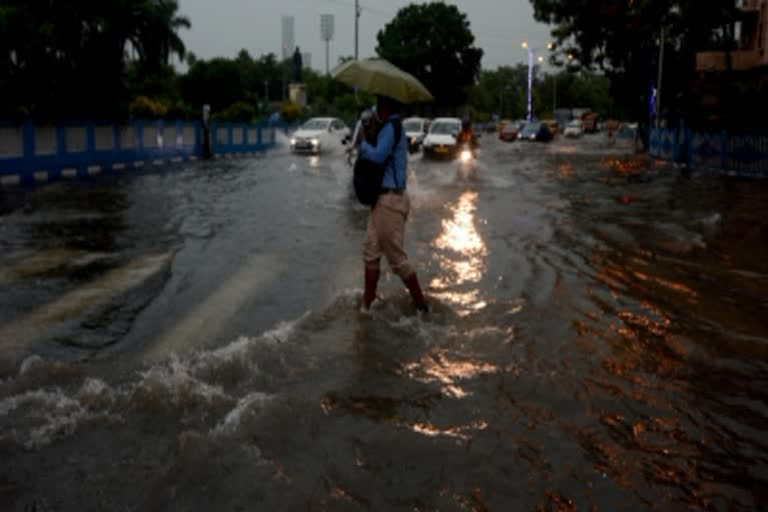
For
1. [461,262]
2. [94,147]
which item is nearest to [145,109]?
[94,147]

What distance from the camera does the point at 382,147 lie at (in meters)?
6.10

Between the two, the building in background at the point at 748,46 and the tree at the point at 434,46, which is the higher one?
the tree at the point at 434,46

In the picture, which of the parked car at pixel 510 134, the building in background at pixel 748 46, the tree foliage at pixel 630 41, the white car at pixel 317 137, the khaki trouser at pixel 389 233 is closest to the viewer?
the khaki trouser at pixel 389 233

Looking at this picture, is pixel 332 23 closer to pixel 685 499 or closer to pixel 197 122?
pixel 197 122

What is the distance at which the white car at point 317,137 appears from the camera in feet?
115

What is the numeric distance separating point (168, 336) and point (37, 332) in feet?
3.25

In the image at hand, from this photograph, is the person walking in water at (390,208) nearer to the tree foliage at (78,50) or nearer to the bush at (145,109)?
the tree foliage at (78,50)

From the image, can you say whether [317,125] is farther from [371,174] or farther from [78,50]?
[371,174]

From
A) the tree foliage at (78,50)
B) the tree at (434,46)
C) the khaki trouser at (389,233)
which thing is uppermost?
the tree at (434,46)

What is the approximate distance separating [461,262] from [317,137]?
2650 cm

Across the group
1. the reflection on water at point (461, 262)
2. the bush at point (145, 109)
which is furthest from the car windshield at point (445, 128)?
the reflection on water at point (461, 262)

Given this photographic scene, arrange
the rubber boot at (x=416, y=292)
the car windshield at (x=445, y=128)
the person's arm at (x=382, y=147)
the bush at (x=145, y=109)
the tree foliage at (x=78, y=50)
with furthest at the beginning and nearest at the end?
the car windshield at (x=445, y=128) < the bush at (x=145, y=109) < the tree foliage at (x=78, y=50) < the rubber boot at (x=416, y=292) < the person's arm at (x=382, y=147)

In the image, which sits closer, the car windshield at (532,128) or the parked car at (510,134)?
the car windshield at (532,128)

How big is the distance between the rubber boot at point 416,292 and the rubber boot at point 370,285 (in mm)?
239
